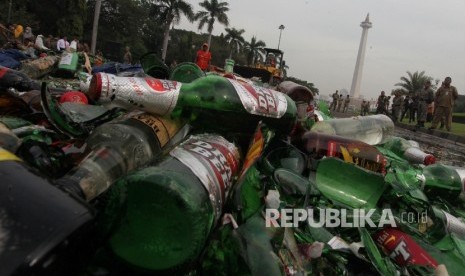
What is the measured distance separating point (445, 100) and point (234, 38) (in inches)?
1582

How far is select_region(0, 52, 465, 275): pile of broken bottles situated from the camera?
2.76 ft

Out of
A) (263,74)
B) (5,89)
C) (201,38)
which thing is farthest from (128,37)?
(5,89)

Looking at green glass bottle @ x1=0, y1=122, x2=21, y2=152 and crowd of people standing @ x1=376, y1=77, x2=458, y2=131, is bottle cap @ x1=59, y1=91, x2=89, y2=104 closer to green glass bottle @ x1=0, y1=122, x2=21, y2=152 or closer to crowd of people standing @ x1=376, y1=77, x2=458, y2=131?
green glass bottle @ x1=0, y1=122, x2=21, y2=152

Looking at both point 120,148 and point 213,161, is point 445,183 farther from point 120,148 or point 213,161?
point 120,148

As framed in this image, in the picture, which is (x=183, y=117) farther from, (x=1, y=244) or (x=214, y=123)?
(x=1, y=244)

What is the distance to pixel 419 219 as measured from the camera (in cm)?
163

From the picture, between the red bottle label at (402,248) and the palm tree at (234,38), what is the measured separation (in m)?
46.6

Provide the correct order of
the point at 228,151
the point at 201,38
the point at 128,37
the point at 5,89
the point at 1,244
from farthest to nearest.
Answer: the point at 201,38
the point at 128,37
the point at 5,89
the point at 228,151
the point at 1,244

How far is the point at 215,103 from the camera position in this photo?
61.4 inches

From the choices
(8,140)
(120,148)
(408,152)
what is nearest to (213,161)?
(120,148)

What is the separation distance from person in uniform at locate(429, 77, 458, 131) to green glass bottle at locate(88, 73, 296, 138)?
873cm

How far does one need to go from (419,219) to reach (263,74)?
11.2 metres

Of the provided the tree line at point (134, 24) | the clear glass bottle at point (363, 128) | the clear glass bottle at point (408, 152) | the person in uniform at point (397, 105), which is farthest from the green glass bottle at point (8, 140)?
the tree line at point (134, 24)

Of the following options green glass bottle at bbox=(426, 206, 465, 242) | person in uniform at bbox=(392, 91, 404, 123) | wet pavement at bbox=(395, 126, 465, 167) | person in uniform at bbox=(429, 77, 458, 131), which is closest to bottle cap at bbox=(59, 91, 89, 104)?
green glass bottle at bbox=(426, 206, 465, 242)
